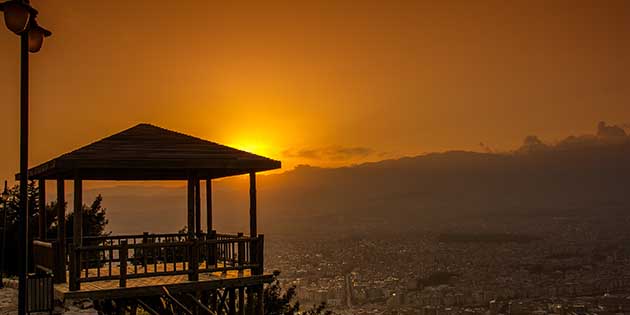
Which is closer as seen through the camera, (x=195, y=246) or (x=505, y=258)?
(x=195, y=246)

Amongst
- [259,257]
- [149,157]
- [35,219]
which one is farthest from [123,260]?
[35,219]

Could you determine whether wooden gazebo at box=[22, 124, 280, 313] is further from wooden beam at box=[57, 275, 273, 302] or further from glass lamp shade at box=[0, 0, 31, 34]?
glass lamp shade at box=[0, 0, 31, 34]

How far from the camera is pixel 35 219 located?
1158 inches

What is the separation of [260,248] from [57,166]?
178 inches

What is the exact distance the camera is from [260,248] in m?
14.3

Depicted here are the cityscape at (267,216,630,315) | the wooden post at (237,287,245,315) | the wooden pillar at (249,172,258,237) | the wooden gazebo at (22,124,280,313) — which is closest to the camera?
the wooden gazebo at (22,124,280,313)

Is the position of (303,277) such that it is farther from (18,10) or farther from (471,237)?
(18,10)

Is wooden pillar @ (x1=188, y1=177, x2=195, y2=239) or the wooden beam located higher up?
wooden pillar @ (x1=188, y1=177, x2=195, y2=239)

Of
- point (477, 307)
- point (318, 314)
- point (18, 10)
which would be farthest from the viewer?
point (477, 307)

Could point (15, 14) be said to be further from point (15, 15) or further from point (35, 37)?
point (35, 37)

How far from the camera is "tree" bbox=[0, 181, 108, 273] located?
2666 centimetres

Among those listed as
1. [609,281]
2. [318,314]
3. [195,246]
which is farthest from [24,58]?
[609,281]

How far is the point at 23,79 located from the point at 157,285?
4849mm

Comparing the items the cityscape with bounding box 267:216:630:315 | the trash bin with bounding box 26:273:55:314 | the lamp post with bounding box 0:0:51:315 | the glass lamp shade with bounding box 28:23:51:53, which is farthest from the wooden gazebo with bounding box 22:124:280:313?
the cityscape with bounding box 267:216:630:315
